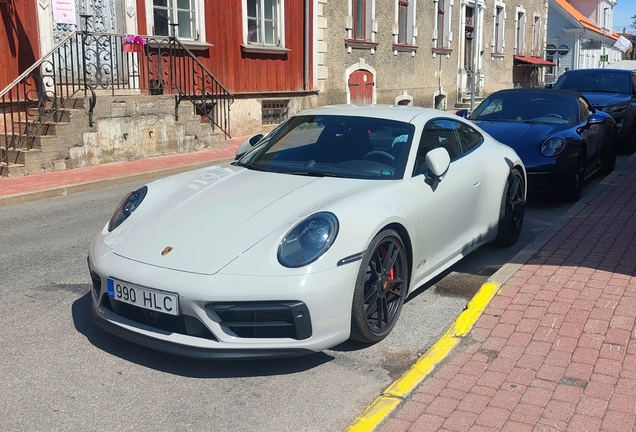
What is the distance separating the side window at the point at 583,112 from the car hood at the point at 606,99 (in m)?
3.89

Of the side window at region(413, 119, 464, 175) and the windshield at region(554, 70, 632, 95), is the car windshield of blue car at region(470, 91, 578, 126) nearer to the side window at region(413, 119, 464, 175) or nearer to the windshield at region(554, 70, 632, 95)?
the side window at region(413, 119, 464, 175)

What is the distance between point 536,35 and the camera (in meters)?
41.3

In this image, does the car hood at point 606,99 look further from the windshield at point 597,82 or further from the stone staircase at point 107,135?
the stone staircase at point 107,135

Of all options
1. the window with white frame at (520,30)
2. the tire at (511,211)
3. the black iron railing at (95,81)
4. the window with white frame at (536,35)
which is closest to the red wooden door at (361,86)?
the black iron railing at (95,81)

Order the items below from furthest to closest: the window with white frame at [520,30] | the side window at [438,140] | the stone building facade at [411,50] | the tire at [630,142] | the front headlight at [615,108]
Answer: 1. the window with white frame at [520,30]
2. the stone building facade at [411,50]
3. the tire at [630,142]
4. the front headlight at [615,108]
5. the side window at [438,140]

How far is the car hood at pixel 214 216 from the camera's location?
12.7 ft

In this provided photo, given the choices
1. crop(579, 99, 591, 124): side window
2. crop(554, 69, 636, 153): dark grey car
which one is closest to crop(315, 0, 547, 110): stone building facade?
crop(554, 69, 636, 153): dark grey car

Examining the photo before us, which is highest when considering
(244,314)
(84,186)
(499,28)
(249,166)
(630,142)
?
(499,28)

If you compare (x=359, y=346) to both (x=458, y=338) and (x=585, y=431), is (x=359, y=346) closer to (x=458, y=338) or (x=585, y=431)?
(x=458, y=338)

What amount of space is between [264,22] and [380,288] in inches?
594

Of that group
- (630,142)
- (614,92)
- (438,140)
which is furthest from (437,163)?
(614,92)

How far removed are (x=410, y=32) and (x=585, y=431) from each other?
76.6 feet

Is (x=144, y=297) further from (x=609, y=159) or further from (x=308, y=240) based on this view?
(x=609, y=159)

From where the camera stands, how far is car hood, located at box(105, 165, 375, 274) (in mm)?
3875
